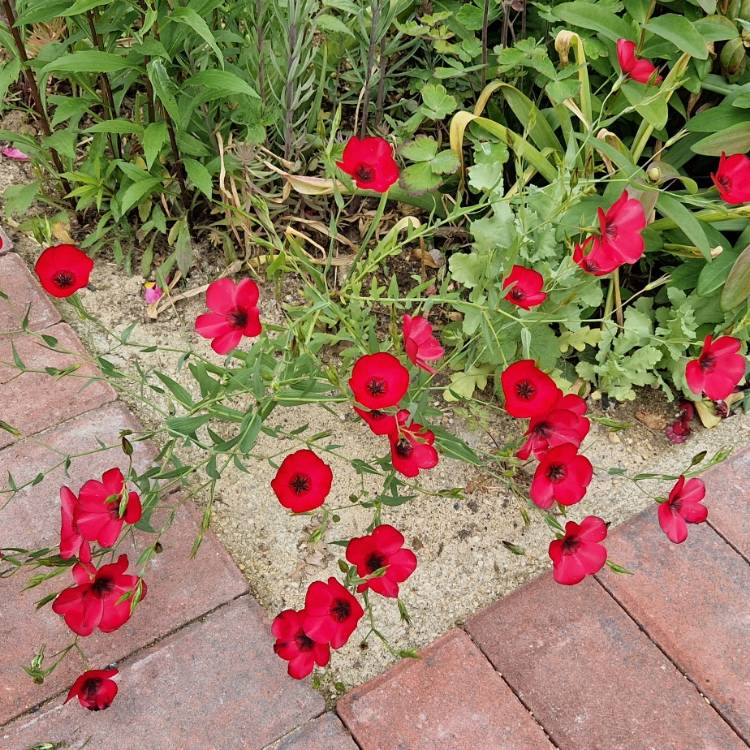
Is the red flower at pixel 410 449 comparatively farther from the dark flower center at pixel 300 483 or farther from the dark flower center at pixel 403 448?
the dark flower center at pixel 300 483

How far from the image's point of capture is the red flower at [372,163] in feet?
4.82

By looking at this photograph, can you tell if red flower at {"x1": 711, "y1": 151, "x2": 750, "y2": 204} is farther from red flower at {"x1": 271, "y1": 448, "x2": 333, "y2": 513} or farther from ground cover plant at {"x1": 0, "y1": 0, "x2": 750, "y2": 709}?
red flower at {"x1": 271, "y1": 448, "x2": 333, "y2": 513}

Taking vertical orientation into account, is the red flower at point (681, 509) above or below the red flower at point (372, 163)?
below

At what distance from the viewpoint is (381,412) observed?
1379mm

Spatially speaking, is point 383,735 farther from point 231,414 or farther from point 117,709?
point 231,414

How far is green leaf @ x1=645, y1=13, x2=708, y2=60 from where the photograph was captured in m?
1.76

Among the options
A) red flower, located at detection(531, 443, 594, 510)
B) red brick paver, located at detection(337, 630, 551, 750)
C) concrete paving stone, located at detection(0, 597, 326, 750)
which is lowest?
red brick paver, located at detection(337, 630, 551, 750)

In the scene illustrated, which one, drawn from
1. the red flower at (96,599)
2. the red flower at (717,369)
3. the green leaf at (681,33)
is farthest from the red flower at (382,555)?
the green leaf at (681,33)

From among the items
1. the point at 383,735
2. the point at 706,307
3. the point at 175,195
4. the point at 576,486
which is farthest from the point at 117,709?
the point at 706,307

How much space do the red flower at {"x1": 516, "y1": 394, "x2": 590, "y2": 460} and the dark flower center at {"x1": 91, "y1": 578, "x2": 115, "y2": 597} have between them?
68cm

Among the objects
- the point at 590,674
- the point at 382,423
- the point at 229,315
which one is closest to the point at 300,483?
the point at 382,423

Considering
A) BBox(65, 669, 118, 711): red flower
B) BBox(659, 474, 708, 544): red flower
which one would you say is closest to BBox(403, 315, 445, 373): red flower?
BBox(659, 474, 708, 544): red flower

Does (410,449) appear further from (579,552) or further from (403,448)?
(579,552)

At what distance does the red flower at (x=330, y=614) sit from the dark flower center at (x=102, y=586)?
0.31 meters
